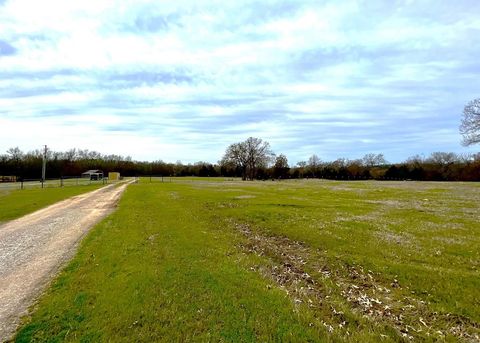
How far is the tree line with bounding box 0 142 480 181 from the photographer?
128 meters

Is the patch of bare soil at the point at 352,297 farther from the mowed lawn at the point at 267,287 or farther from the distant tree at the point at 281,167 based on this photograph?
the distant tree at the point at 281,167

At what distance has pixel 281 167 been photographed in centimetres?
15588

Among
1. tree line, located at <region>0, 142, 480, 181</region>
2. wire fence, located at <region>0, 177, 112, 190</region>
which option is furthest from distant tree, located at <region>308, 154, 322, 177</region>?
wire fence, located at <region>0, 177, 112, 190</region>

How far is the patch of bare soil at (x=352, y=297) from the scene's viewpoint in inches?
282

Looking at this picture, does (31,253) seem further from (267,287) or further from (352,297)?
(352,297)

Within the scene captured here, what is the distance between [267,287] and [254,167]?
13049 cm

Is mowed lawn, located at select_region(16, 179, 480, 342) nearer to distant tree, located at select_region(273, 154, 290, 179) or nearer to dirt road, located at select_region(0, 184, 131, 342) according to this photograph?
dirt road, located at select_region(0, 184, 131, 342)

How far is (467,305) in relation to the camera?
8.21 m

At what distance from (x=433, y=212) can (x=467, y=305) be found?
64.4 feet

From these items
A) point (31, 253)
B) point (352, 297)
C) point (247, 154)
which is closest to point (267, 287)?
point (352, 297)

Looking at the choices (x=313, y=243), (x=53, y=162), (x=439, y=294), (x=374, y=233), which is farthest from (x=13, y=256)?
(x=53, y=162)

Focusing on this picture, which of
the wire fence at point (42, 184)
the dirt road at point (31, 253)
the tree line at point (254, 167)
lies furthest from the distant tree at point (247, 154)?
the dirt road at point (31, 253)

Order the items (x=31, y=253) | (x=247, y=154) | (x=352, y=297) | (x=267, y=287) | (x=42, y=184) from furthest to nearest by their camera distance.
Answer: (x=247, y=154)
(x=42, y=184)
(x=31, y=253)
(x=267, y=287)
(x=352, y=297)

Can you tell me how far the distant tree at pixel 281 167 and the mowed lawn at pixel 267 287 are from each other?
137165mm
